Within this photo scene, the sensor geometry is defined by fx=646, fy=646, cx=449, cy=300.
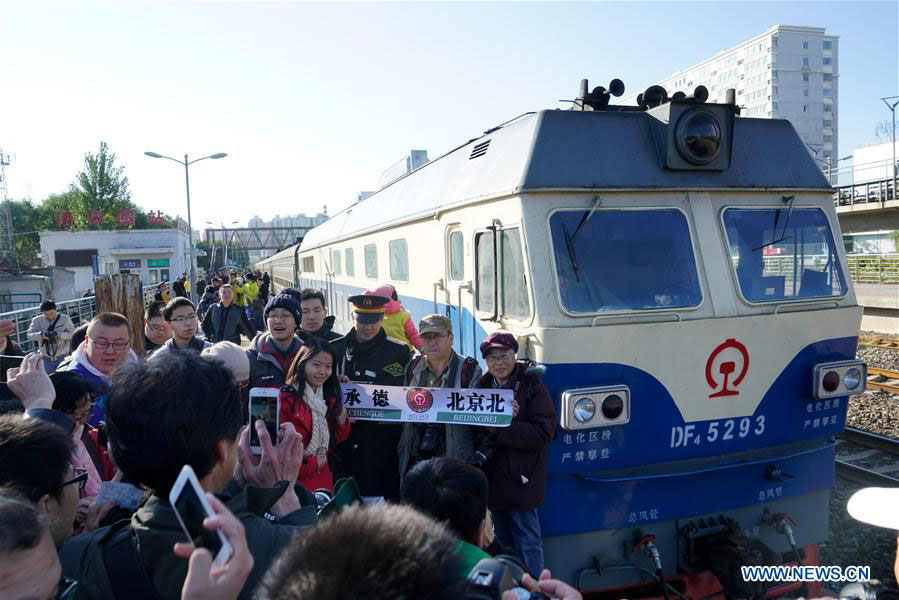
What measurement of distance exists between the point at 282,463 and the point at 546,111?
124 inches

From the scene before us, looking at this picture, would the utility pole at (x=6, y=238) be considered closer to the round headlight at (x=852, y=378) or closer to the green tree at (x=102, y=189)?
the green tree at (x=102, y=189)

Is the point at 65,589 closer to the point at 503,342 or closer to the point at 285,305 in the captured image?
the point at 503,342

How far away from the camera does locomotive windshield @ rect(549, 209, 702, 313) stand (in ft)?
13.9

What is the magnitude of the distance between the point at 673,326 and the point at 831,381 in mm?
1309

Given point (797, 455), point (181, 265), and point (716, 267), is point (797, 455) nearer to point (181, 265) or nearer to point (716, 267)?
point (716, 267)

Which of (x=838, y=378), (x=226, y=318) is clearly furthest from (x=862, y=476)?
(x=226, y=318)

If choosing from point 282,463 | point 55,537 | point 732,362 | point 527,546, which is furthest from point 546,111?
point 55,537

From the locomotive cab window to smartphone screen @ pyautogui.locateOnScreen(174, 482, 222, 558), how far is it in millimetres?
2999

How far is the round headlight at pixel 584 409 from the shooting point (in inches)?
157

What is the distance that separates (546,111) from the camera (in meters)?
4.44

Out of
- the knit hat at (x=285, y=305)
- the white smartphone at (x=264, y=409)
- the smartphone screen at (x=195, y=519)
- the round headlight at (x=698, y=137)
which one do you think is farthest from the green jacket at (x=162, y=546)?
the round headlight at (x=698, y=137)

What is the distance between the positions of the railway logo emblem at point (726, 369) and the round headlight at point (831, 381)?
64cm

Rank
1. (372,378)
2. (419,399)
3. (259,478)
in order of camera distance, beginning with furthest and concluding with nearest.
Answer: (372,378), (419,399), (259,478)

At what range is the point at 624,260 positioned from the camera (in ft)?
14.3
